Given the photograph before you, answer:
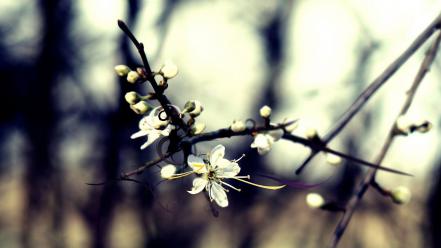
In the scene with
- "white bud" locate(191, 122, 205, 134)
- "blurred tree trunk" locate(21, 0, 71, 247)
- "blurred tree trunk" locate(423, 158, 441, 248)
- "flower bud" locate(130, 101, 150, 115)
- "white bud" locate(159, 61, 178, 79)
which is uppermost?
"blurred tree trunk" locate(21, 0, 71, 247)

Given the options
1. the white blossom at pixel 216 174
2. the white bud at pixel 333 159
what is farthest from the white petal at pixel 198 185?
the white bud at pixel 333 159

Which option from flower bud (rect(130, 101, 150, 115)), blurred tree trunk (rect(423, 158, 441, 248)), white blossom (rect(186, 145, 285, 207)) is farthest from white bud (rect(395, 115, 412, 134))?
blurred tree trunk (rect(423, 158, 441, 248))

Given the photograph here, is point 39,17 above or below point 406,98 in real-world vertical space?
above

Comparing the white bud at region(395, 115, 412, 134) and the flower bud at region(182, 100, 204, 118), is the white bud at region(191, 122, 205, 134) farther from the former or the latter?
the white bud at region(395, 115, 412, 134)

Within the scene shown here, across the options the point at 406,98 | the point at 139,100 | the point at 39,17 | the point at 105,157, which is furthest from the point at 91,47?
the point at 406,98

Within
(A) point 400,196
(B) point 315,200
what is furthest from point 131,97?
(A) point 400,196

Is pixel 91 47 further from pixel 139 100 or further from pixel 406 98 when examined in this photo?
pixel 406 98

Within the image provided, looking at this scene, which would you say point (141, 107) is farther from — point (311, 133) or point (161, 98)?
point (311, 133)
